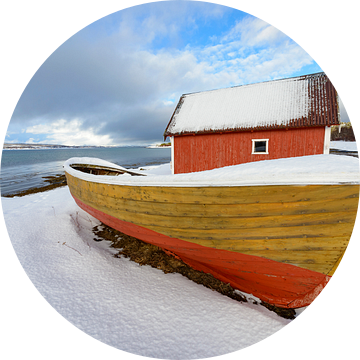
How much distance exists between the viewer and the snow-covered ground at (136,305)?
226 cm

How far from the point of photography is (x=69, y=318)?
240 centimetres

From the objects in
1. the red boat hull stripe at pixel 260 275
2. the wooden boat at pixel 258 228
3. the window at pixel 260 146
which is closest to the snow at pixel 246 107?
the window at pixel 260 146

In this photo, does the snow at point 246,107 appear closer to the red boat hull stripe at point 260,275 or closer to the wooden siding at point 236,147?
the wooden siding at point 236,147

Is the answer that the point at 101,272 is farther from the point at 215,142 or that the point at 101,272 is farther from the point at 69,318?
the point at 215,142

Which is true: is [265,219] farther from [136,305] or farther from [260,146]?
[260,146]

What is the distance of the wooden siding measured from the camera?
7.45 meters

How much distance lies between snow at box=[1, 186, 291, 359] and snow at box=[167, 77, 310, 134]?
22.6 feet

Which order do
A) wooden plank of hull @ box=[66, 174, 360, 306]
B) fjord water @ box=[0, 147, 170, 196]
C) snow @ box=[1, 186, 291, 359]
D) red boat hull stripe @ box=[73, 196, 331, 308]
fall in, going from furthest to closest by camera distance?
fjord water @ box=[0, 147, 170, 196] → red boat hull stripe @ box=[73, 196, 331, 308] → snow @ box=[1, 186, 291, 359] → wooden plank of hull @ box=[66, 174, 360, 306]

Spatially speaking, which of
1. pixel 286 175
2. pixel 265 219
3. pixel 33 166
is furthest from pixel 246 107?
pixel 33 166

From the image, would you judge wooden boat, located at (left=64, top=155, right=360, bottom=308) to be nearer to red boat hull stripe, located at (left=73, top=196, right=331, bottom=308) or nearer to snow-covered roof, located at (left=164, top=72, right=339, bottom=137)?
red boat hull stripe, located at (left=73, top=196, right=331, bottom=308)

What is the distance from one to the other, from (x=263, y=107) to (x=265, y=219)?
7.54 m

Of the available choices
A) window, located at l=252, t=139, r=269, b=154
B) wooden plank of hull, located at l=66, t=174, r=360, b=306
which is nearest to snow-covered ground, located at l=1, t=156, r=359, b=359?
wooden plank of hull, located at l=66, t=174, r=360, b=306

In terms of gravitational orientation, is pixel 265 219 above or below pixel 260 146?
below

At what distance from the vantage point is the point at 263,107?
8.30 metres
